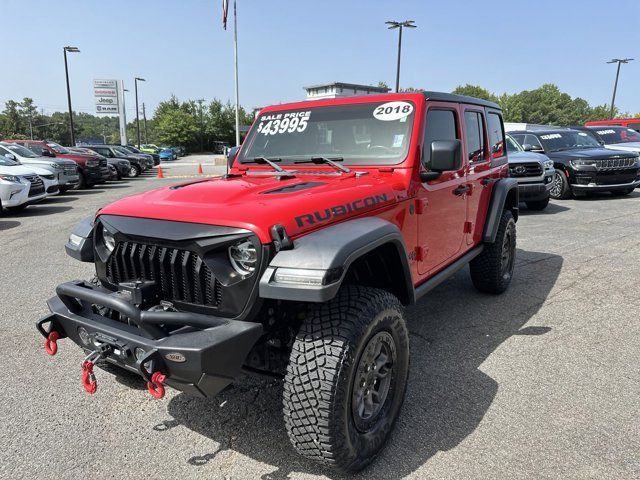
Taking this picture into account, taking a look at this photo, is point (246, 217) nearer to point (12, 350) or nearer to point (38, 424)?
point (38, 424)

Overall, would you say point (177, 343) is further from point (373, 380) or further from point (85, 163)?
point (85, 163)

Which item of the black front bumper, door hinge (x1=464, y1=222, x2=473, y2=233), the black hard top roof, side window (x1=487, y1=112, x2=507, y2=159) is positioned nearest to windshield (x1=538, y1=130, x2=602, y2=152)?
side window (x1=487, y1=112, x2=507, y2=159)

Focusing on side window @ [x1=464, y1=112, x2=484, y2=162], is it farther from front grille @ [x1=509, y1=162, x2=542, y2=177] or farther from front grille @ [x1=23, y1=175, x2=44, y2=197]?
front grille @ [x1=23, y1=175, x2=44, y2=197]

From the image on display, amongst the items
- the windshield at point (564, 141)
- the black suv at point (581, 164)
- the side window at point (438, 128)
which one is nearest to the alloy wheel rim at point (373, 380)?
the side window at point (438, 128)

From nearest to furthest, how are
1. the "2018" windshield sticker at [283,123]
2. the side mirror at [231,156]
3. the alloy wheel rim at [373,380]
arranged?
the alloy wheel rim at [373,380] → the "2018" windshield sticker at [283,123] → the side mirror at [231,156]

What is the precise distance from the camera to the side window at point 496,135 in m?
4.76

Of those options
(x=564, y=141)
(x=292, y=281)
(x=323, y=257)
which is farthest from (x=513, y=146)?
(x=292, y=281)

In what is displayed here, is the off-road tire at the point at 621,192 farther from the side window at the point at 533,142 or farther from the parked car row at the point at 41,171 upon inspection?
the parked car row at the point at 41,171

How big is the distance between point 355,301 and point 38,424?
79.8 inches

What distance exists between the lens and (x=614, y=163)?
453 inches

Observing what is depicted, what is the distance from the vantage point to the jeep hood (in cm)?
228

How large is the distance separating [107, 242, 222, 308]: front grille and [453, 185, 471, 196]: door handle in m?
2.25

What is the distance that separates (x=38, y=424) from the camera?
9.10ft

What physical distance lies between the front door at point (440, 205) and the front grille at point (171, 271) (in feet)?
5.22
